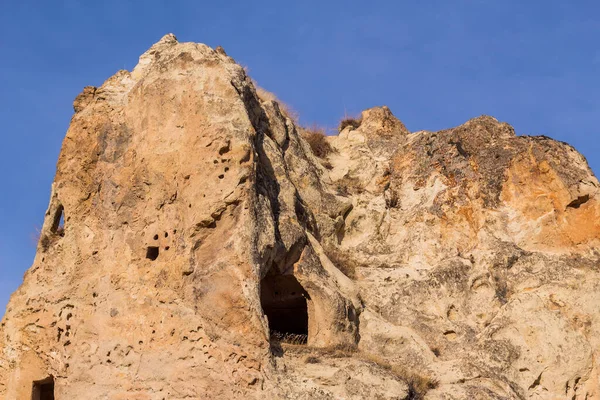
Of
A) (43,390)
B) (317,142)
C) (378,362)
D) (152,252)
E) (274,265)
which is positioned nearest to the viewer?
(378,362)

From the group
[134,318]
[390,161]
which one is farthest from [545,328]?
[134,318]

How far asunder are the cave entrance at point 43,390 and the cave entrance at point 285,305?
114 inches

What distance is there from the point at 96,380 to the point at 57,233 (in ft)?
8.89

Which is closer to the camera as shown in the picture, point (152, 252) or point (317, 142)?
point (152, 252)

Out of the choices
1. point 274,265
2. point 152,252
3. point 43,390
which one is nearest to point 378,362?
point 274,265

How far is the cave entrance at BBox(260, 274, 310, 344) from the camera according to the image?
1061 centimetres

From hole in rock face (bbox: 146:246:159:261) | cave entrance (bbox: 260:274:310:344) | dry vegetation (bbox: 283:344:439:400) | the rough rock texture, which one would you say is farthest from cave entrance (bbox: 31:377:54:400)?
dry vegetation (bbox: 283:344:439:400)

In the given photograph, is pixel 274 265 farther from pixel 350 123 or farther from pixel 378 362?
pixel 350 123

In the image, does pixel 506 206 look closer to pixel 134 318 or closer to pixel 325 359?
pixel 325 359

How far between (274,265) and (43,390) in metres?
3.53

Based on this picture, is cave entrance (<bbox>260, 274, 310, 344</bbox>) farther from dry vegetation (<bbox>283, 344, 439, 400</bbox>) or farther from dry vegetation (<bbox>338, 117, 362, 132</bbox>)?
dry vegetation (<bbox>338, 117, 362, 132</bbox>)

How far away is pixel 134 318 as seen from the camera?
9.96m

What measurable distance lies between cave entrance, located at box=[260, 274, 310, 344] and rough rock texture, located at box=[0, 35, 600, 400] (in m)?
0.03

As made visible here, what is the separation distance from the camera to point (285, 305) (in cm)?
1146
